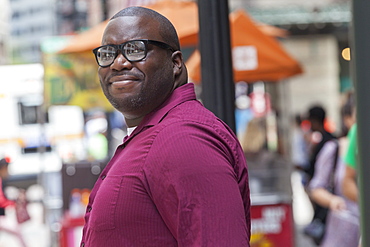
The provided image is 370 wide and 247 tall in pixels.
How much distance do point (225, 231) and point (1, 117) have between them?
1454cm

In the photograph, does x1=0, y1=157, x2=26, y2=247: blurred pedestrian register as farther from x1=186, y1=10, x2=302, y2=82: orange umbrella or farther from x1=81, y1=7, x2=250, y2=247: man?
x1=81, y1=7, x2=250, y2=247: man

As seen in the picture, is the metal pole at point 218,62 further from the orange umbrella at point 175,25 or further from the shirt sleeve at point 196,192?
the orange umbrella at point 175,25

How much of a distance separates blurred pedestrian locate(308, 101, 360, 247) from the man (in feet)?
8.56

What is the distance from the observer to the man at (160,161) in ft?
5.51

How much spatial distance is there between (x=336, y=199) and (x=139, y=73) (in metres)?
3.33

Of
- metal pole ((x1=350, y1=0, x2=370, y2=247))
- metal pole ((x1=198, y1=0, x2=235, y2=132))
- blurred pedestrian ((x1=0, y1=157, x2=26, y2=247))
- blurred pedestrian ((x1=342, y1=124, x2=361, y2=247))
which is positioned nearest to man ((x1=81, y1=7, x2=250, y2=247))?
metal pole ((x1=350, y1=0, x2=370, y2=247))

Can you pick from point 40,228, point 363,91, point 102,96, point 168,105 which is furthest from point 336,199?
point 40,228

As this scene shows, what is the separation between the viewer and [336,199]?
4.93m

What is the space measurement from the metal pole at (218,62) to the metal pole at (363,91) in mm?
1219

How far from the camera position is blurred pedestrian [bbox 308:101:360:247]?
436 cm

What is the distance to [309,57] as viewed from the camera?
21391 mm

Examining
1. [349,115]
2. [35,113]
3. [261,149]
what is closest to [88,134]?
[35,113]

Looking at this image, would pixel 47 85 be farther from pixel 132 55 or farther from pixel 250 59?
pixel 132 55

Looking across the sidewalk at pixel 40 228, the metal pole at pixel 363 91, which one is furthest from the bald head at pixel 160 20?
the sidewalk at pixel 40 228
